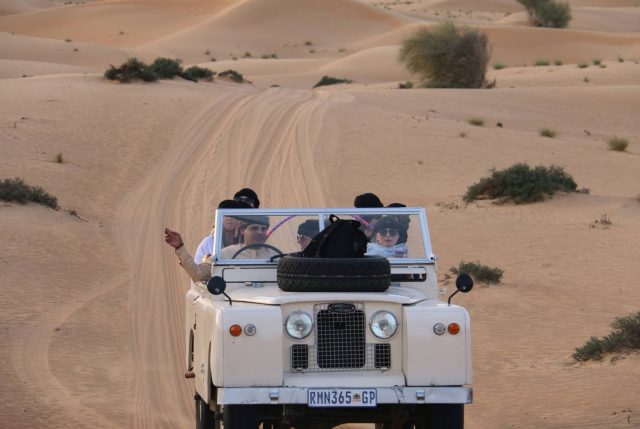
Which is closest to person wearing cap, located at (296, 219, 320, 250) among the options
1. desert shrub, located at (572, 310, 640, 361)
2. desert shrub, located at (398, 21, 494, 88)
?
desert shrub, located at (572, 310, 640, 361)

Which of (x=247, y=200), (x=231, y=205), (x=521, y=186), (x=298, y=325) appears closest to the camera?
(x=298, y=325)

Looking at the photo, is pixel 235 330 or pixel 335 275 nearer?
pixel 235 330

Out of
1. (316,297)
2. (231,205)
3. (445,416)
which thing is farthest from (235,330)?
(231,205)

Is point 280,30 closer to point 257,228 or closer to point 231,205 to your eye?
point 231,205

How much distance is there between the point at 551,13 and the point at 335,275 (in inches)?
3606

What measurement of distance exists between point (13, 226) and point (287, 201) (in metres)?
5.56

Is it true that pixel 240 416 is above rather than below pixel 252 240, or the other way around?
below

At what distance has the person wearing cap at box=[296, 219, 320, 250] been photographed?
9078 mm

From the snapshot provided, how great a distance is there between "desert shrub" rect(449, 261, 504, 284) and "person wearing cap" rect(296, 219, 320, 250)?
373 inches

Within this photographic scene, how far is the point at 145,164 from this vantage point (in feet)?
91.7

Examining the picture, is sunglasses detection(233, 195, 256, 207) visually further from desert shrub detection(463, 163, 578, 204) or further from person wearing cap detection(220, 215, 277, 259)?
desert shrub detection(463, 163, 578, 204)

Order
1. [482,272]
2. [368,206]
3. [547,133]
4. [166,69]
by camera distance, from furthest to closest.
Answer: [166,69] < [547,133] < [482,272] < [368,206]

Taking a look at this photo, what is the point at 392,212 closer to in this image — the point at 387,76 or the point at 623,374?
the point at 623,374

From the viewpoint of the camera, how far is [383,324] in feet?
25.4
